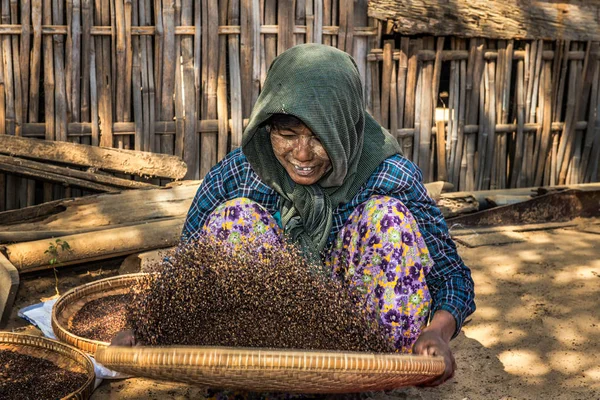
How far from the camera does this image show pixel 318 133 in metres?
2.34

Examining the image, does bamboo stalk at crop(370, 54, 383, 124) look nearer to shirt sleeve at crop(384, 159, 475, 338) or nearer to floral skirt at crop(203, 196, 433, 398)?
shirt sleeve at crop(384, 159, 475, 338)

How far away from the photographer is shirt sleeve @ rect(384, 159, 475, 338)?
8.27 ft

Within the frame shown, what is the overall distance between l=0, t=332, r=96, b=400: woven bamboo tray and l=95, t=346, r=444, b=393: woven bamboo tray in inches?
36.2

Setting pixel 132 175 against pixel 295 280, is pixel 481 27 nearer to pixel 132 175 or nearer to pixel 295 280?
pixel 132 175

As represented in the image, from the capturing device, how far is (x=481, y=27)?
17.3ft

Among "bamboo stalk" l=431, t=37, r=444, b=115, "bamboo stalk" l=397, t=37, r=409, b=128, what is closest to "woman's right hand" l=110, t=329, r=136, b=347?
"bamboo stalk" l=397, t=37, r=409, b=128

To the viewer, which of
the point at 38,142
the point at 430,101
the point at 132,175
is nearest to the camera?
the point at 38,142

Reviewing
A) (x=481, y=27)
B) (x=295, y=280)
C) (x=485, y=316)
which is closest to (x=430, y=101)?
(x=481, y=27)

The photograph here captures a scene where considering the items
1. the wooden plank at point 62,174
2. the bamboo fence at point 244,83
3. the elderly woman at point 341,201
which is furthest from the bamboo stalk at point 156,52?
the elderly woman at point 341,201

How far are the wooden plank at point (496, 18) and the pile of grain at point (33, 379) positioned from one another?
3.09 meters

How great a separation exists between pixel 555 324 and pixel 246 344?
74.3 inches

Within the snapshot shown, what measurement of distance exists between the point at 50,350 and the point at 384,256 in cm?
142

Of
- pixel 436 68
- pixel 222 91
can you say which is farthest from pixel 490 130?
pixel 222 91

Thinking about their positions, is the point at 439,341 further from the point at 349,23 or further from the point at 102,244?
the point at 349,23
